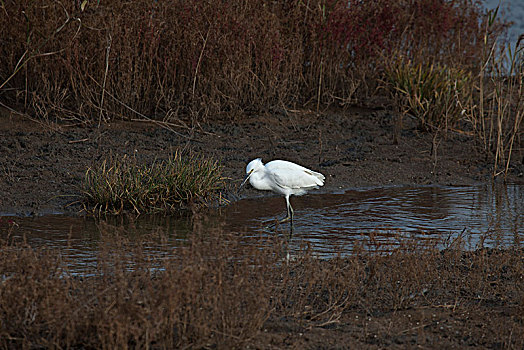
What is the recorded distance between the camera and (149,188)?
7.91 meters

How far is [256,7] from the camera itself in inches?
488

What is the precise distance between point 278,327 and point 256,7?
896 cm

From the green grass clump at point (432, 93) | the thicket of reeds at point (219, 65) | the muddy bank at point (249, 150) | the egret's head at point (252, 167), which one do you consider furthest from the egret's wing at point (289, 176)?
the green grass clump at point (432, 93)

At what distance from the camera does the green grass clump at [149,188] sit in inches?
307

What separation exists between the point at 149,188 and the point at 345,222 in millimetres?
2175

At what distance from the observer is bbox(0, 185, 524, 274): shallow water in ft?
21.8

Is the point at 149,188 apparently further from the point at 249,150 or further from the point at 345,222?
the point at 249,150

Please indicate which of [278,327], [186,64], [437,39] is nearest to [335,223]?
[278,327]

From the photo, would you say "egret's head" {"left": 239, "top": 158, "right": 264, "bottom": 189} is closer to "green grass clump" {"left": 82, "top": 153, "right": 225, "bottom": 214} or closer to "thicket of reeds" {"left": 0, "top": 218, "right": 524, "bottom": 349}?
"green grass clump" {"left": 82, "top": 153, "right": 225, "bottom": 214}

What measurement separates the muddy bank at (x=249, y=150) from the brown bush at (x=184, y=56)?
413 millimetres

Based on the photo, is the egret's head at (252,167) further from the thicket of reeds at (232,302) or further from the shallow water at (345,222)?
the thicket of reeds at (232,302)

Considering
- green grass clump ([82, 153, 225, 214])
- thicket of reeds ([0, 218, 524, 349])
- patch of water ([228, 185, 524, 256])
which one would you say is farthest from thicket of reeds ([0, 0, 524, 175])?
thicket of reeds ([0, 218, 524, 349])

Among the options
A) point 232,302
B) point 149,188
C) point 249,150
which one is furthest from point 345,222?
point 232,302

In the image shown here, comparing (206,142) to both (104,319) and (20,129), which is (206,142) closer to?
(20,129)
